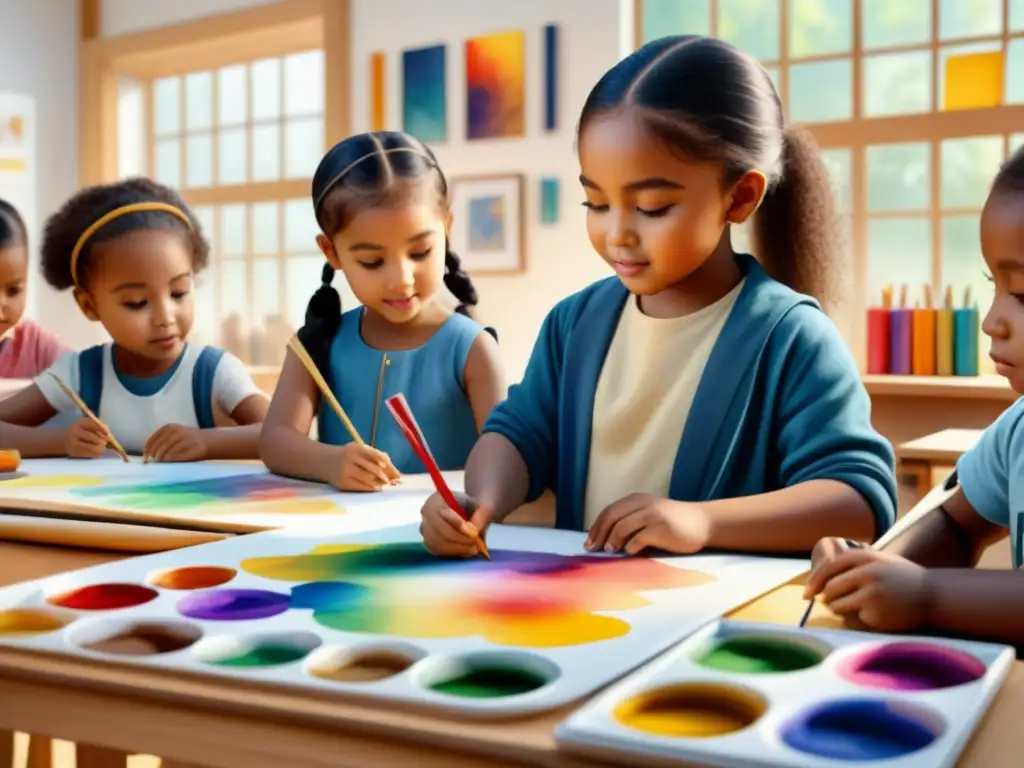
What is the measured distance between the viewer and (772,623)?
2.14 ft

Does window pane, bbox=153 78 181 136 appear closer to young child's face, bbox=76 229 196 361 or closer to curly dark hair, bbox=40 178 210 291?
curly dark hair, bbox=40 178 210 291

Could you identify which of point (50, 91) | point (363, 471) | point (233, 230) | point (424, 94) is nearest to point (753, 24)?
point (424, 94)

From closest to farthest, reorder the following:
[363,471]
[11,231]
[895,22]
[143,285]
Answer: [363,471]
[143,285]
[11,231]
[895,22]

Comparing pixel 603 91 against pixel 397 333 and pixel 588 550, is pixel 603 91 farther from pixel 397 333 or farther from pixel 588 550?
pixel 397 333

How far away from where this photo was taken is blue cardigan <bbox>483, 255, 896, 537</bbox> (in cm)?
98

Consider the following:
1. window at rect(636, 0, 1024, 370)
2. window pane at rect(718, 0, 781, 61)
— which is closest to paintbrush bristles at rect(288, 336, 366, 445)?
window at rect(636, 0, 1024, 370)

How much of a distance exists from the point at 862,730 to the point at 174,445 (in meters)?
1.24

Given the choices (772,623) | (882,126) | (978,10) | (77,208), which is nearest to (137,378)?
(77,208)

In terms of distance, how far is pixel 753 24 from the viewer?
4.58 m

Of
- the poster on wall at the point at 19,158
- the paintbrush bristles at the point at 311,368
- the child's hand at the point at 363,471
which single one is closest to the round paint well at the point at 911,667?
the child's hand at the point at 363,471

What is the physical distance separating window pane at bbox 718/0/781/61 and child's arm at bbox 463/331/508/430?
131 inches

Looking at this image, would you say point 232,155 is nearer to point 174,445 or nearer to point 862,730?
point 174,445

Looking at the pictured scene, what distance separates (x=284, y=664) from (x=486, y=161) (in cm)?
461

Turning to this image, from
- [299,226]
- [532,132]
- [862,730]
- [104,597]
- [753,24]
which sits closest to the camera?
[862,730]
